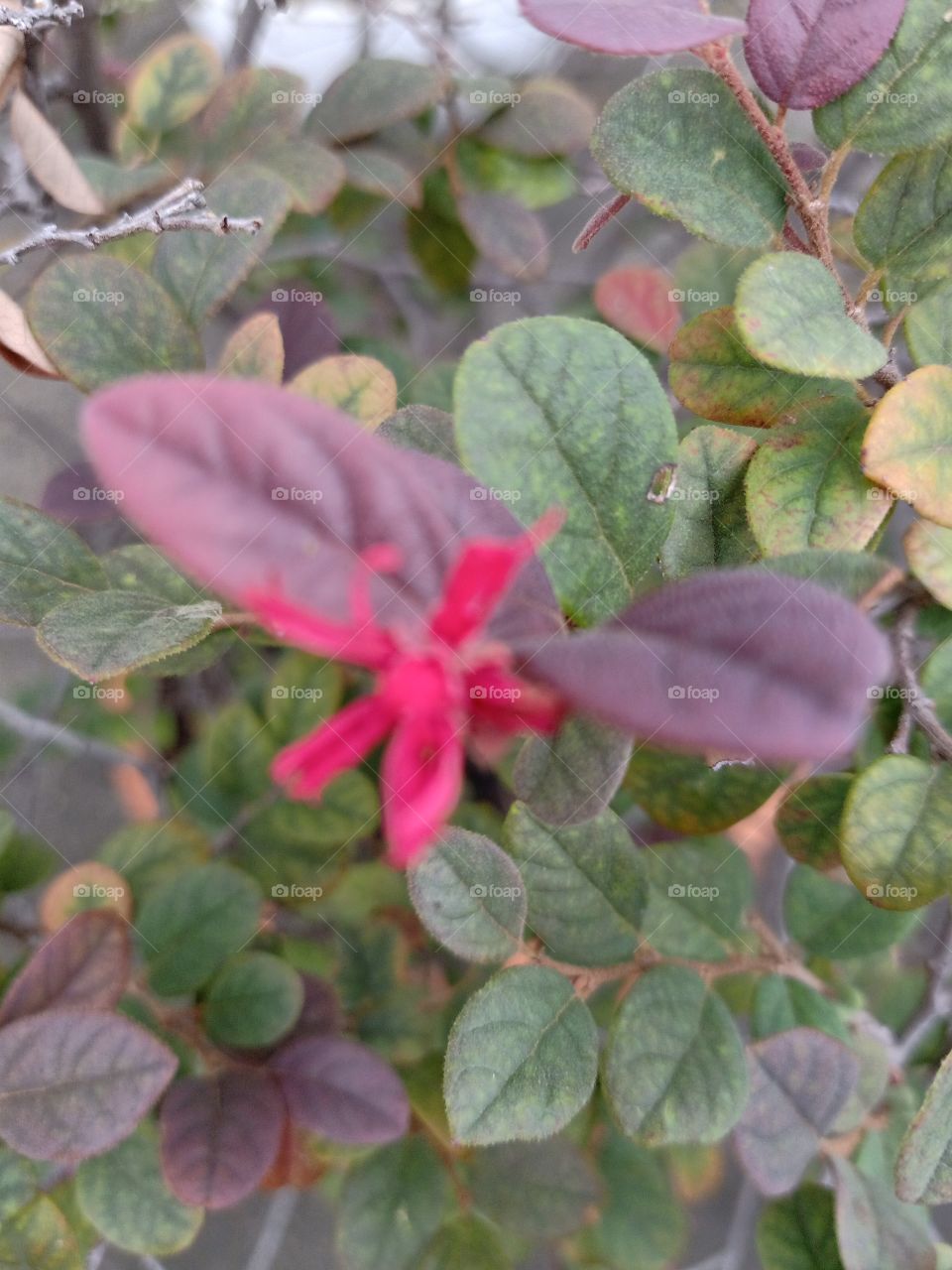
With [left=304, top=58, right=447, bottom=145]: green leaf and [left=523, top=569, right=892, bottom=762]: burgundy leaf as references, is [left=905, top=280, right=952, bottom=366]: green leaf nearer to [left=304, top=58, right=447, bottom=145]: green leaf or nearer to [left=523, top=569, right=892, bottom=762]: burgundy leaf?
[left=523, top=569, right=892, bottom=762]: burgundy leaf

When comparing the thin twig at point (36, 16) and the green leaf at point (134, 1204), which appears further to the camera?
the green leaf at point (134, 1204)

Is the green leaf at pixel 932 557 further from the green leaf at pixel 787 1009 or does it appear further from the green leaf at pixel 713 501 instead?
the green leaf at pixel 787 1009

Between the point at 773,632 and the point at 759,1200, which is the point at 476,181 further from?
the point at 759,1200

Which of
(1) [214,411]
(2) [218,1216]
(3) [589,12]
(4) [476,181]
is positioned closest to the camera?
(1) [214,411]

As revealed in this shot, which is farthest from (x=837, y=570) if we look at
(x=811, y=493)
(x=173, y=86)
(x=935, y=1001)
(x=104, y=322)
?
(x=173, y=86)

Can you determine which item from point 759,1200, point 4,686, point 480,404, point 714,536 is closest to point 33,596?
point 480,404

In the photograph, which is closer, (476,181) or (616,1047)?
(616,1047)

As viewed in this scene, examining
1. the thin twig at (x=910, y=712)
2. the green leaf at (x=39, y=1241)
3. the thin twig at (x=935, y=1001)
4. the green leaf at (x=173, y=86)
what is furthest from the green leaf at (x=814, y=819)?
the green leaf at (x=173, y=86)
